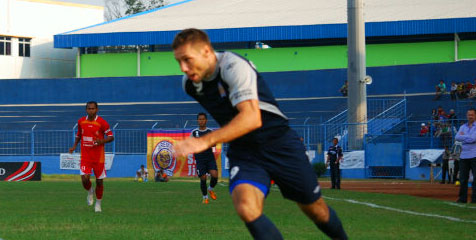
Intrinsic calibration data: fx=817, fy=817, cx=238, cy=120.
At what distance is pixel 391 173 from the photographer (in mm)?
34719

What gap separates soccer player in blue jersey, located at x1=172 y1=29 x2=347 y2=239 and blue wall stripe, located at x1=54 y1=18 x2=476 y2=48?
41710 millimetres

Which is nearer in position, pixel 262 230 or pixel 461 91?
pixel 262 230

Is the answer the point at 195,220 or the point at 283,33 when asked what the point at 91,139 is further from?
the point at 283,33

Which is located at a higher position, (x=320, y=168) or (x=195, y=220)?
A: (x=195, y=220)

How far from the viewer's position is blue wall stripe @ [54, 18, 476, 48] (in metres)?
46.8

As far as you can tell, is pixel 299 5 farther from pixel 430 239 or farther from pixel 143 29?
pixel 430 239

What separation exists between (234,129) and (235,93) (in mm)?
322

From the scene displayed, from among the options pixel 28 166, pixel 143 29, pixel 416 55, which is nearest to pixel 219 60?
pixel 28 166

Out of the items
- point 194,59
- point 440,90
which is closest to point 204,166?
point 194,59

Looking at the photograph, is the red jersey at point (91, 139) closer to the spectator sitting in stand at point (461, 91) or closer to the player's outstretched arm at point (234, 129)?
the player's outstretched arm at point (234, 129)

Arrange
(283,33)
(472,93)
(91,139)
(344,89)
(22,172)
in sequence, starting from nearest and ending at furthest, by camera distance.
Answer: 1. (91,139)
2. (22,172)
3. (472,93)
4. (344,89)
5. (283,33)

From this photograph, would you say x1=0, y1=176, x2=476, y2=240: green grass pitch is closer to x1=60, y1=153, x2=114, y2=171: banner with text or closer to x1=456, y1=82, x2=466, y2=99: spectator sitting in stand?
x1=60, y1=153, x2=114, y2=171: banner with text

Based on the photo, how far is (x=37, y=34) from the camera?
206 ft

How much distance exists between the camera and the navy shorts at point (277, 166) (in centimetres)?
600
